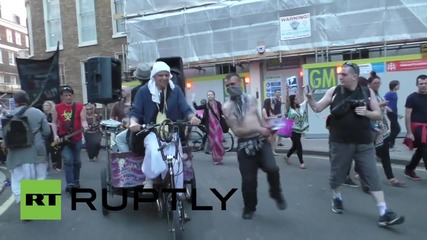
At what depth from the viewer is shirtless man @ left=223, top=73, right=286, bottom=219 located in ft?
16.6

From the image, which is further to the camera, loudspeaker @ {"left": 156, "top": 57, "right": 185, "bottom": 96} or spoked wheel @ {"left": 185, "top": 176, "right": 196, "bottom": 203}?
loudspeaker @ {"left": 156, "top": 57, "right": 185, "bottom": 96}

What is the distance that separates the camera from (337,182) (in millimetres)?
5273

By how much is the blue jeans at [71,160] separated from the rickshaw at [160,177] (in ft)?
4.35

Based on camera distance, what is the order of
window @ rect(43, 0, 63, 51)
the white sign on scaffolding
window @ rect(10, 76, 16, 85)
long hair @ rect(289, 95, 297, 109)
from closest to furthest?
long hair @ rect(289, 95, 297, 109) < the white sign on scaffolding < window @ rect(43, 0, 63, 51) < window @ rect(10, 76, 16, 85)

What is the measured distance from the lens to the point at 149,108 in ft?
16.2

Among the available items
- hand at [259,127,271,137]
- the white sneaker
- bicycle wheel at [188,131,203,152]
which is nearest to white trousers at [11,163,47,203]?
the white sneaker

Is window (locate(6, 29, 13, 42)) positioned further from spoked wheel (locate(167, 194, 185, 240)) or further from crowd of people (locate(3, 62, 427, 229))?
spoked wheel (locate(167, 194, 185, 240))

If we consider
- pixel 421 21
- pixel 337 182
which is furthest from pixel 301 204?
pixel 421 21

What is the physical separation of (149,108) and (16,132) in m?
2.03

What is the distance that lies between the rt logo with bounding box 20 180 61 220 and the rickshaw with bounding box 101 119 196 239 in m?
0.64

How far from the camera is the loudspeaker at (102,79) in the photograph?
7.61 meters

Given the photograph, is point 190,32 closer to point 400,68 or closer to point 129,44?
point 129,44

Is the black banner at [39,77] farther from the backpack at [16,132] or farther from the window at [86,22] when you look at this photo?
the window at [86,22]

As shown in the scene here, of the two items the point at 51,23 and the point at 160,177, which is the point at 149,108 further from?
the point at 51,23
